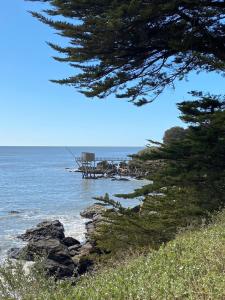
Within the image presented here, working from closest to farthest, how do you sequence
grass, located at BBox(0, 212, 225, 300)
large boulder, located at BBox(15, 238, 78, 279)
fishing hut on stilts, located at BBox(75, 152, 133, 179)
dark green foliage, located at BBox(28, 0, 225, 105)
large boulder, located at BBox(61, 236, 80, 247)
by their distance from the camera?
grass, located at BBox(0, 212, 225, 300)
dark green foliage, located at BBox(28, 0, 225, 105)
large boulder, located at BBox(15, 238, 78, 279)
large boulder, located at BBox(61, 236, 80, 247)
fishing hut on stilts, located at BBox(75, 152, 133, 179)

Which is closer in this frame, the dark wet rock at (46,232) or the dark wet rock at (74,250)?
the dark wet rock at (74,250)

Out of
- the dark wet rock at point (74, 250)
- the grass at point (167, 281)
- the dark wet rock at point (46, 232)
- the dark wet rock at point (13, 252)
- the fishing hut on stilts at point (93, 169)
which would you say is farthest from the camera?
the fishing hut on stilts at point (93, 169)

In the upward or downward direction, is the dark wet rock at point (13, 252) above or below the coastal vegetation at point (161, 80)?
below

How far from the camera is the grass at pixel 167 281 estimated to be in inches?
163

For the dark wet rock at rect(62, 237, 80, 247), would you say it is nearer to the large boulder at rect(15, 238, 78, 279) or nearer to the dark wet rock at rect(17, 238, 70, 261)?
the dark wet rock at rect(17, 238, 70, 261)

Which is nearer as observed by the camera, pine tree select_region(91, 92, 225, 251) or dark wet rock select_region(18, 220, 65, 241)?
pine tree select_region(91, 92, 225, 251)

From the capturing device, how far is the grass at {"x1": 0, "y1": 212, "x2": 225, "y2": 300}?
4.14 metres

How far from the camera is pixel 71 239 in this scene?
25.2 meters

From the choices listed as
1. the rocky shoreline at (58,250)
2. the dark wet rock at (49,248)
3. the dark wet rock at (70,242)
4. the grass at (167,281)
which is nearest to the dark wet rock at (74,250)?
the rocky shoreline at (58,250)

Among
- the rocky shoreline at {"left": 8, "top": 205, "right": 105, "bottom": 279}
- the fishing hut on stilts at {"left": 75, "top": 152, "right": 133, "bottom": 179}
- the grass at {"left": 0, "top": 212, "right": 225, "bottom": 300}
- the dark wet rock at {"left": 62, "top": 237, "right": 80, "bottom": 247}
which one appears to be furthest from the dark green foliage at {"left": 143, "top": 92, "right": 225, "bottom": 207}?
the fishing hut on stilts at {"left": 75, "top": 152, "right": 133, "bottom": 179}

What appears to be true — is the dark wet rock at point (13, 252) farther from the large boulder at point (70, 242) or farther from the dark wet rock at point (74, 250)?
the large boulder at point (70, 242)

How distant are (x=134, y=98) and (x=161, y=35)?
77.4 inches

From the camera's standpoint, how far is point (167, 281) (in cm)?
446

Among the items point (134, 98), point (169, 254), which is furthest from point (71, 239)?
point (169, 254)
